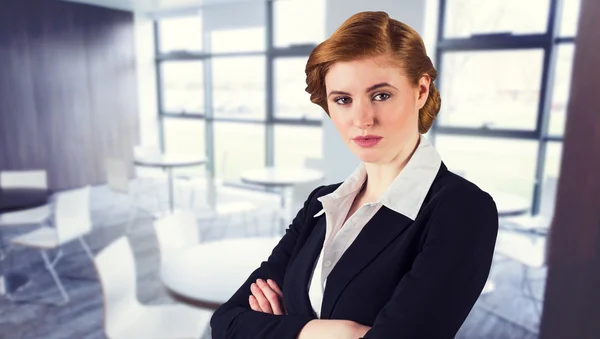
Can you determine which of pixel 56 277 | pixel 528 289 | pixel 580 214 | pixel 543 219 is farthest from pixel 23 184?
pixel 543 219

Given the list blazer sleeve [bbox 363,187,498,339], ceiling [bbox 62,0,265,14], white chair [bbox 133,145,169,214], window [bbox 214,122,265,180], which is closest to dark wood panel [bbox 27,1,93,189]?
ceiling [bbox 62,0,265,14]

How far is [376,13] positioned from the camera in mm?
888

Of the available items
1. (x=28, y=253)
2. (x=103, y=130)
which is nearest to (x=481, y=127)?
(x=28, y=253)

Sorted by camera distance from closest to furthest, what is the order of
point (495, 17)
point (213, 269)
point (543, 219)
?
point (213, 269)
point (543, 219)
point (495, 17)

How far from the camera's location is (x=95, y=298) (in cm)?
341

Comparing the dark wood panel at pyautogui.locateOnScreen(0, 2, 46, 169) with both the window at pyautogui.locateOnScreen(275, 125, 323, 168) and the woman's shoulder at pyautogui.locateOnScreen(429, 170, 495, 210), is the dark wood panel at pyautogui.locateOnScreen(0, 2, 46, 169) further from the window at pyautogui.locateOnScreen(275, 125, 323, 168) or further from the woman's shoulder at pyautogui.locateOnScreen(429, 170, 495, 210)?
the woman's shoulder at pyautogui.locateOnScreen(429, 170, 495, 210)

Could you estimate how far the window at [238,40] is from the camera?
6328 mm

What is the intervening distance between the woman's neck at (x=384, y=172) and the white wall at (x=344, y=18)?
124cm

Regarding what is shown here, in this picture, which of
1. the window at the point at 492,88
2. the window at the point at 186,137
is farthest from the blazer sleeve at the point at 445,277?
the window at the point at 186,137

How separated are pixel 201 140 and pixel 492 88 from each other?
4.91m

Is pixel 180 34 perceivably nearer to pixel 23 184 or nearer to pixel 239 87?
pixel 239 87

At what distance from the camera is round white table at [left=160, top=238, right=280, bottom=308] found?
Answer: 1.89m

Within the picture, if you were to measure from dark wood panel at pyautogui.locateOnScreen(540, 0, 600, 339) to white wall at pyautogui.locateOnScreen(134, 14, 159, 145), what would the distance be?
751 centimetres

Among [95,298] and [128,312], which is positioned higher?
[128,312]
